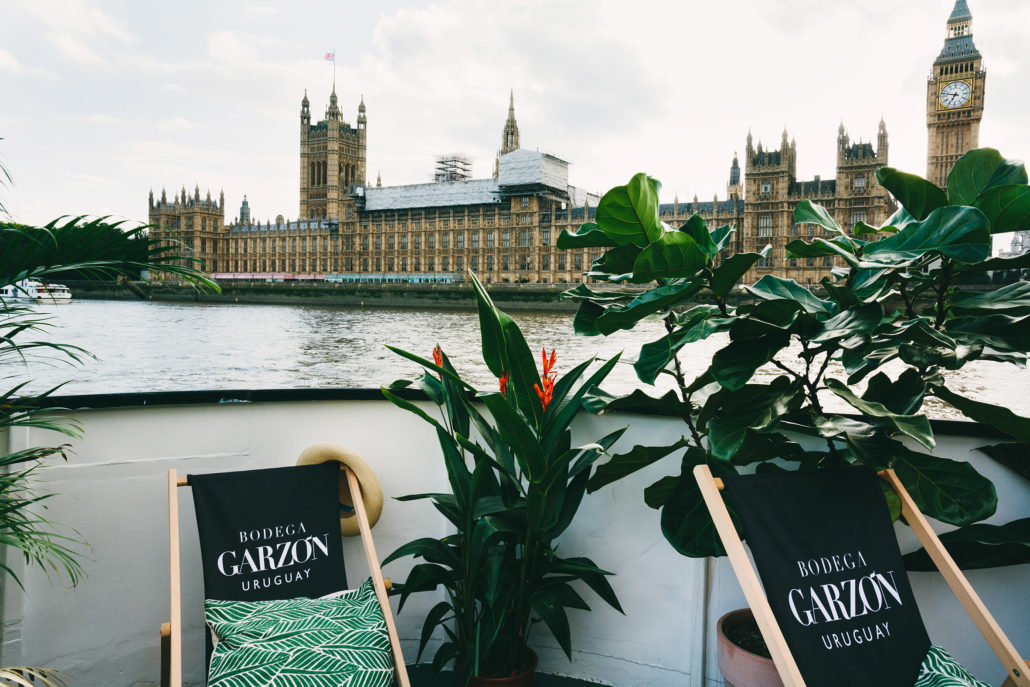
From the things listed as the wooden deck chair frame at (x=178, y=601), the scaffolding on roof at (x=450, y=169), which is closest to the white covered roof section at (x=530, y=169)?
the scaffolding on roof at (x=450, y=169)

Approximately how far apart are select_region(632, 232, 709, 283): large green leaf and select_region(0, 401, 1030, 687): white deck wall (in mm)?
576

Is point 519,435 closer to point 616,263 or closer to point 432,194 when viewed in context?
point 616,263

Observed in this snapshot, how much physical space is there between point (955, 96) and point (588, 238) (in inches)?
533

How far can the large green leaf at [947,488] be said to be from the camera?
3.74 feet

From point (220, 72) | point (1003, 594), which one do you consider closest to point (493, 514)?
point (1003, 594)

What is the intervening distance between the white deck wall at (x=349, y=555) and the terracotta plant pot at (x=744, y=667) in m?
0.33

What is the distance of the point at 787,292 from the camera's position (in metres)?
1.17

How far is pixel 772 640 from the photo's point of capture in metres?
1.02

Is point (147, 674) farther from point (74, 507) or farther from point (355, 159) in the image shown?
point (355, 159)

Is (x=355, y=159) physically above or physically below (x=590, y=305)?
above

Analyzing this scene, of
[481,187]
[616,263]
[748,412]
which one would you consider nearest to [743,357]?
[748,412]

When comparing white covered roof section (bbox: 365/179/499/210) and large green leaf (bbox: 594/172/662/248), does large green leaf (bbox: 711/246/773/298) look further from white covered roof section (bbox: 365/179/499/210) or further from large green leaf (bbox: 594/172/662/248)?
white covered roof section (bbox: 365/179/499/210)

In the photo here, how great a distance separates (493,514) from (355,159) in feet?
197

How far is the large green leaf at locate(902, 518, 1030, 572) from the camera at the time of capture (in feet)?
4.31
